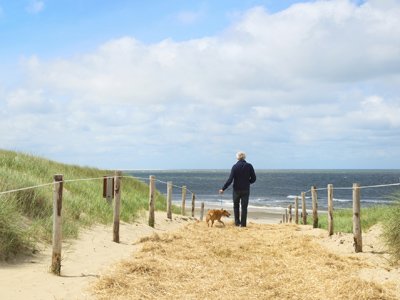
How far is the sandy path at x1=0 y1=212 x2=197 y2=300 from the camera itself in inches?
235

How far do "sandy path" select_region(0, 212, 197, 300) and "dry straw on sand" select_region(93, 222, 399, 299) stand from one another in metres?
0.38

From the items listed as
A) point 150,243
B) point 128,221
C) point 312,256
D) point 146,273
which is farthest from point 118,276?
point 128,221

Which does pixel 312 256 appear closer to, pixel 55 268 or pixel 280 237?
pixel 280 237

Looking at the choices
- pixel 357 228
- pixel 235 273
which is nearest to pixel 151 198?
pixel 357 228

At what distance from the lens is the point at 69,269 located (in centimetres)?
735

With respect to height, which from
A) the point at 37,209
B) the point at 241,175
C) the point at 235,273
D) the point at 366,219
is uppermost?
the point at 241,175

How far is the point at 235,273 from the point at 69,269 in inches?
104

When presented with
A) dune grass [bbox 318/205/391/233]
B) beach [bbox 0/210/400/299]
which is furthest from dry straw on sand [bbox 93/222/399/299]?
dune grass [bbox 318/205/391/233]

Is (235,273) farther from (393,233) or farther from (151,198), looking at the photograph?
(151,198)

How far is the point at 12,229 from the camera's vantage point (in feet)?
24.9

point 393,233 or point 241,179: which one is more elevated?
point 241,179

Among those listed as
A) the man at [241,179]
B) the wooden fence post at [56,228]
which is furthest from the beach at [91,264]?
the man at [241,179]

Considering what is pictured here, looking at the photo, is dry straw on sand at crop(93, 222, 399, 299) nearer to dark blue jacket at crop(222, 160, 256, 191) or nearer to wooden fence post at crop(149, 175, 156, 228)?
wooden fence post at crop(149, 175, 156, 228)

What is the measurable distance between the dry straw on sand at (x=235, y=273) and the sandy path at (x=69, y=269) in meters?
0.38
